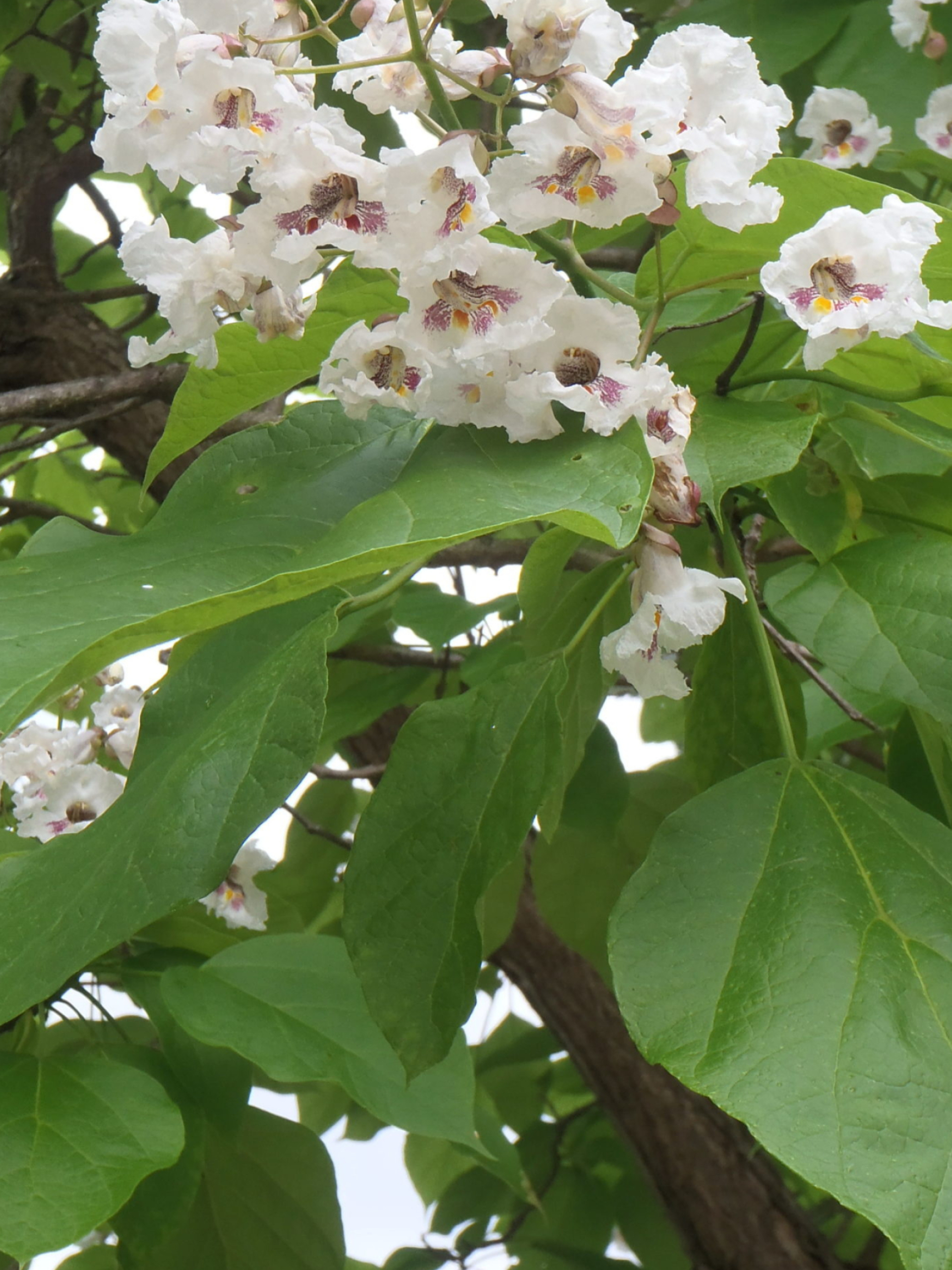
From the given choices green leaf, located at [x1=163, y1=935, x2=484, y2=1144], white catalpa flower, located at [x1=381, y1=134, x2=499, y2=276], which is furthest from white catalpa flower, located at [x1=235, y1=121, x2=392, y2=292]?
green leaf, located at [x1=163, y1=935, x2=484, y2=1144]

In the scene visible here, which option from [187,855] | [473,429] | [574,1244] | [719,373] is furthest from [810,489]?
[574,1244]

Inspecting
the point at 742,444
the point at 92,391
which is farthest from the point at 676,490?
the point at 92,391

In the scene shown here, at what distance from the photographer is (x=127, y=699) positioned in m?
0.99

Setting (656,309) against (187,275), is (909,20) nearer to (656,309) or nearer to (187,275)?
(656,309)

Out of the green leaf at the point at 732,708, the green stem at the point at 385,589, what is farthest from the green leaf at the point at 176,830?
the green leaf at the point at 732,708

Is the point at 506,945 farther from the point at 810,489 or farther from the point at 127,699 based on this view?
the point at 810,489

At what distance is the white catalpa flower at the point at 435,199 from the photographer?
0.42 metres

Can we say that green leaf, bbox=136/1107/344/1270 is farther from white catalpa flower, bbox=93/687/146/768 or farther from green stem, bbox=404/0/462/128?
green stem, bbox=404/0/462/128

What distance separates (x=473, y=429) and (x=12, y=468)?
73 cm

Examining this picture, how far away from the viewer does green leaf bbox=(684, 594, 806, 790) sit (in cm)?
69

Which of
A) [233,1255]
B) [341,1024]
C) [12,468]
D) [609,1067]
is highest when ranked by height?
[12,468]

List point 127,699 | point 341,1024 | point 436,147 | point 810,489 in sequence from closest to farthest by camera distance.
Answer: point 436,147, point 810,489, point 341,1024, point 127,699

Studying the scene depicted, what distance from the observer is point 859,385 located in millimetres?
551

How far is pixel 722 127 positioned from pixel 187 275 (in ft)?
0.75
